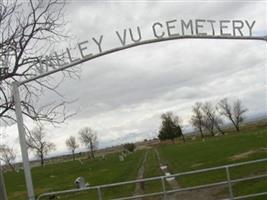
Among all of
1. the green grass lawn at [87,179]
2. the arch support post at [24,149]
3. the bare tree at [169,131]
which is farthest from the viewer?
the bare tree at [169,131]

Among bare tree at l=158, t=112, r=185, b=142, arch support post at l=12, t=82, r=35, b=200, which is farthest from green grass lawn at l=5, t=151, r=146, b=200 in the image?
bare tree at l=158, t=112, r=185, b=142

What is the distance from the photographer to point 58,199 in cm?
3269

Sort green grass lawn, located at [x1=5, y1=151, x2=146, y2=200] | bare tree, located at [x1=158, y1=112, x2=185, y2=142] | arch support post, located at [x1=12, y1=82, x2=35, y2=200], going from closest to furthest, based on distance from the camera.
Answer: arch support post, located at [x1=12, y1=82, x2=35, y2=200] → green grass lawn, located at [x1=5, y1=151, x2=146, y2=200] → bare tree, located at [x1=158, y1=112, x2=185, y2=142]

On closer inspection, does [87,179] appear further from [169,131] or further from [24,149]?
[169,131]

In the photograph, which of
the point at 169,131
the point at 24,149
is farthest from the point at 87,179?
the point at 169,131

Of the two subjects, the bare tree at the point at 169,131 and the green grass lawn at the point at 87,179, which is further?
the bare tree at the point at 169,131

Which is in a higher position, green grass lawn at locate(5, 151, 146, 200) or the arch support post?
the arch support post

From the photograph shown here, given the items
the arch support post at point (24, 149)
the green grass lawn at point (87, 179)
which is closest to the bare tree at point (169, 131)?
the green grass lawn at point (87, 179)

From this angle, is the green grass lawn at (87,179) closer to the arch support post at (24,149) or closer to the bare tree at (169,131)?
the arch support post at (24,149)

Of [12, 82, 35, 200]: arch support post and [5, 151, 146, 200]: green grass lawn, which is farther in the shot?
[5, 151, 146, 200]: green grass lawn

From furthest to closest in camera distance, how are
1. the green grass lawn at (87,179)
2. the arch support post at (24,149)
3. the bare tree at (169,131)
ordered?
the bare tree at (169,131) → the green grass lawn at (87,179) → the arch support post at (24,149)

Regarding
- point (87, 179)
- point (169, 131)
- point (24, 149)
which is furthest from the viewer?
point (169, 131)

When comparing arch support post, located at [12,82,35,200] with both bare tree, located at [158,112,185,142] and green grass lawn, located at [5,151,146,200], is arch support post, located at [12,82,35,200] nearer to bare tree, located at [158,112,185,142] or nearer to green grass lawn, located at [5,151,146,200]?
green grass lawn, located at [5,151,146,200]

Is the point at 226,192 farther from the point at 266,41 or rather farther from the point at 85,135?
the point at 85,135
